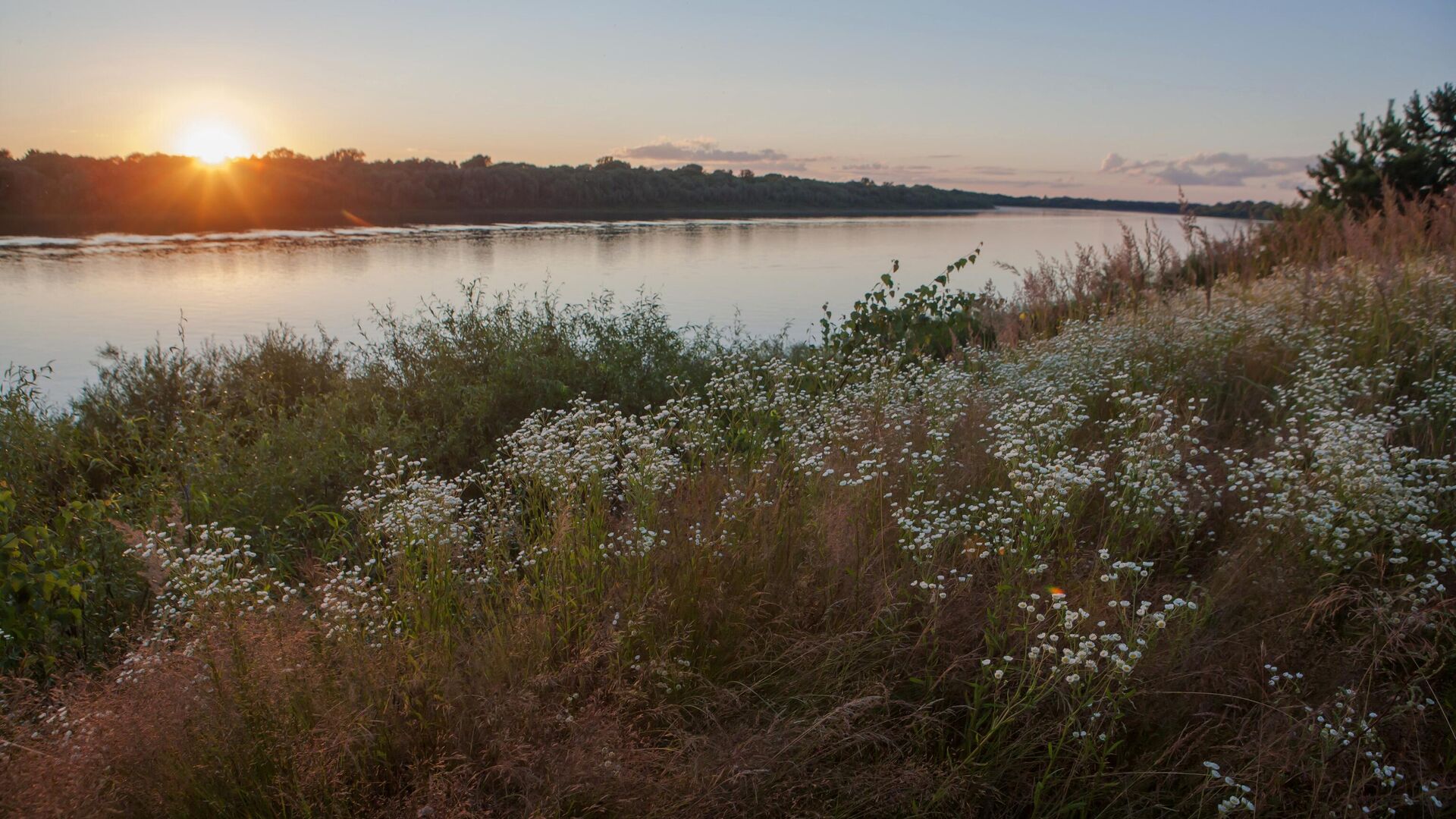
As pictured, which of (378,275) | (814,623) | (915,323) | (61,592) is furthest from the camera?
(378,275)

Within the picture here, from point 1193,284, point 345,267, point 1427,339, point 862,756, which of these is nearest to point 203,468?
point 862,756

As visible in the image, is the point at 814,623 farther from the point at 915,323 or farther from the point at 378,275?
the point at 378,275

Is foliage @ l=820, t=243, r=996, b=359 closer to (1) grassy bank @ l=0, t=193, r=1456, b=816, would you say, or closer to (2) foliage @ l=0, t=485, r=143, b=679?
(1) grassy bank @ l=0, t=193, r=1456, b=816

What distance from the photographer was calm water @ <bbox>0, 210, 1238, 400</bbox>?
12.1 metres

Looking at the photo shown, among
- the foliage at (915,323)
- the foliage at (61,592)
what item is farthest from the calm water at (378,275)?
the foliage at (61,592)

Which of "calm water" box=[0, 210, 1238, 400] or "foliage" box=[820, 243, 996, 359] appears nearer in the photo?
"foliage" box=[820, 243, 996, 359]

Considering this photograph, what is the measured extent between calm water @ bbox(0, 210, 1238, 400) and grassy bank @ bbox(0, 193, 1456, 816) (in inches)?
190

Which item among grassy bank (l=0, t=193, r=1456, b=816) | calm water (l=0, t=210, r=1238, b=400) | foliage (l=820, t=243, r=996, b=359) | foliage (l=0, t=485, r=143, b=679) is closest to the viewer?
grassy bank (l=0, t=193, r=1456, b=816)

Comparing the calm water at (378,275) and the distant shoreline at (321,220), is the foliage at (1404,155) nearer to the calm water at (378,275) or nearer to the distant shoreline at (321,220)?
the calm water at (378,275)

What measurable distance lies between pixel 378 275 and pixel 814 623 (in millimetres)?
16286

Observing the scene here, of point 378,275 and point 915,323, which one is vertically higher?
point 378,275

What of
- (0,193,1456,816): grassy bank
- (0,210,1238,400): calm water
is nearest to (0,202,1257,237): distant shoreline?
(0,210,1238,400): calm water

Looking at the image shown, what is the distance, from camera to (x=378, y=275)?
17.0 metres

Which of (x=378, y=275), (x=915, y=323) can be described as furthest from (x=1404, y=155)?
(x=378, y=275)
